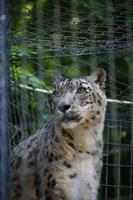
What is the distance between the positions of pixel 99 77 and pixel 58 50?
613 millimetres

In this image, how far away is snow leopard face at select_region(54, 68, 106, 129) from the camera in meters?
2.94

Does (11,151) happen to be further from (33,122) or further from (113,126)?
(113,126)

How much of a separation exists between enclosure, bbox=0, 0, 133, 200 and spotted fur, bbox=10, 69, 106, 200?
123 mm

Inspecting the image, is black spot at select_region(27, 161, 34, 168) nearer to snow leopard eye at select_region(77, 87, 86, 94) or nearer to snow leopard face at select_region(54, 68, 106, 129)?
snow leopard face at select_region(54, 68, 106, 129)

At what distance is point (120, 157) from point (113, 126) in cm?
43

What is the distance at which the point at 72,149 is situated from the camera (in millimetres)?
3160

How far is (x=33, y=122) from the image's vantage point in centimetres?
388

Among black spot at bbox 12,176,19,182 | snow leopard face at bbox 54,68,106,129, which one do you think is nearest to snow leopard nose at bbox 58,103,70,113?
snow leopard face at bbox 54,68,106,129

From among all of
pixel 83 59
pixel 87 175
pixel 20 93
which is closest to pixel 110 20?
pixel 83 59

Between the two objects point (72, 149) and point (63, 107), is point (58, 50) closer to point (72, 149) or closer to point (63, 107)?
point (63, 107)

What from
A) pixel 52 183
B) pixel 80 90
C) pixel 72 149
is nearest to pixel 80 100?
pixel 80 90

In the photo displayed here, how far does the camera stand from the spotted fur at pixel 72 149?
3.06 metres

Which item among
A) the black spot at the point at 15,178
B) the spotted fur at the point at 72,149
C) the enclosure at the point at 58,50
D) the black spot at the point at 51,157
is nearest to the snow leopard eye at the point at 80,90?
the spotted fur at the point at 72,149

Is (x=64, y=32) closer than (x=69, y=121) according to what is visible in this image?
Yes
